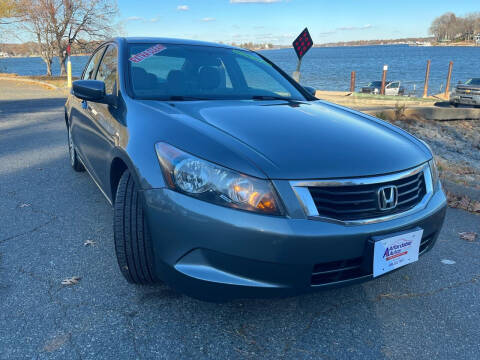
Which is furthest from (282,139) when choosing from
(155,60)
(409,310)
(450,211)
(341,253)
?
(450,211)

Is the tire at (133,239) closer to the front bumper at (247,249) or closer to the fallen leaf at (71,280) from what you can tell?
the front bumper at (247,249)

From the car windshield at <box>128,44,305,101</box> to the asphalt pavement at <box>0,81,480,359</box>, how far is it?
4.00 feet

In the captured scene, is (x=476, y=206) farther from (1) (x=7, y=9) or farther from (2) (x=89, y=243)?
(1) (x=7, y=9)

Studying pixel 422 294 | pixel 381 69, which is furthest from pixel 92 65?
pixel 381 69

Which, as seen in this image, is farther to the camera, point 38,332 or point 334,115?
point 334,115

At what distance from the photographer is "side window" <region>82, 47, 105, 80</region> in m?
3.89

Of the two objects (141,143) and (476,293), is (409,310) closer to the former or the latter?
(476,293)

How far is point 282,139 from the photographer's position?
2094 mm

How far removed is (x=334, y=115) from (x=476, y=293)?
→ 4.71 ft

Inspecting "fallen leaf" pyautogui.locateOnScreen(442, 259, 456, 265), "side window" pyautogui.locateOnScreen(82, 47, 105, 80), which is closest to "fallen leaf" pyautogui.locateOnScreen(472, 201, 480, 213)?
"fallen leaf" pyautogui.locateOnScreen(442, 259, 456, 265)

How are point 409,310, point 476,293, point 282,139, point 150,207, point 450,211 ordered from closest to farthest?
point 150,207, point 282,139, point 409,310, point 476,293, point 450,211

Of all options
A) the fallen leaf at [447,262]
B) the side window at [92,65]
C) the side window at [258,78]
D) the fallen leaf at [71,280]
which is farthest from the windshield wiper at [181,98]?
the fallen leaf at [447,262]

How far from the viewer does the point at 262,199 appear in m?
1.76

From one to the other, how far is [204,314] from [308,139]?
1.10 metres
